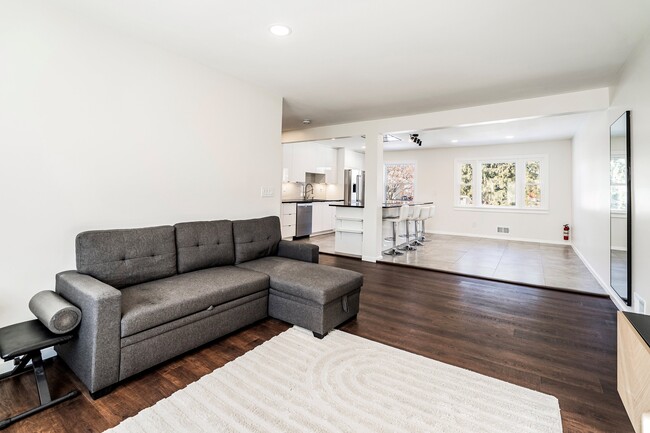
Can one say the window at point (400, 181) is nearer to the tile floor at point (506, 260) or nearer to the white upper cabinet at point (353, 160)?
the white upper cabinet at point (353, 160)

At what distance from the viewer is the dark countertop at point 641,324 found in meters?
1.09

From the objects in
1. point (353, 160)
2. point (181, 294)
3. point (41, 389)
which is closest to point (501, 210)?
point (353, 160)

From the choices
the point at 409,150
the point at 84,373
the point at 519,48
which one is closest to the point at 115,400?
the point at 84,373

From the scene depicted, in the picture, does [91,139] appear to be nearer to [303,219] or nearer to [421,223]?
[303,219]

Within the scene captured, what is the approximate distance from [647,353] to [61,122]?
Result: 3419mm

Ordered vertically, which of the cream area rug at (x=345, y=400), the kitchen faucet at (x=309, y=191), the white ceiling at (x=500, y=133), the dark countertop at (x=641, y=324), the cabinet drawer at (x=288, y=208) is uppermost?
the white ceiling at (x=500, y=133)

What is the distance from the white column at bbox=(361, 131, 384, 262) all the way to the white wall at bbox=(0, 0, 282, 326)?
2.65m

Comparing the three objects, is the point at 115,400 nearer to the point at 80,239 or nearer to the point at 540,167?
the point at 80,239

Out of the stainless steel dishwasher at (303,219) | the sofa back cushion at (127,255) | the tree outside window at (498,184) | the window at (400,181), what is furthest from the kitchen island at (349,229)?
the tree outside window at (498,184)

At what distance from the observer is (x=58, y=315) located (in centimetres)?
169

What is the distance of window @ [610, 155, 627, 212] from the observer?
10.3 feet

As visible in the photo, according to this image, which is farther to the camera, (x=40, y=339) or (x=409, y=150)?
(x=409, y=150)

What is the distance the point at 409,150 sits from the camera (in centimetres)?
956

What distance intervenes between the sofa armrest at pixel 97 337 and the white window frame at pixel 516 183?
8728 mm
